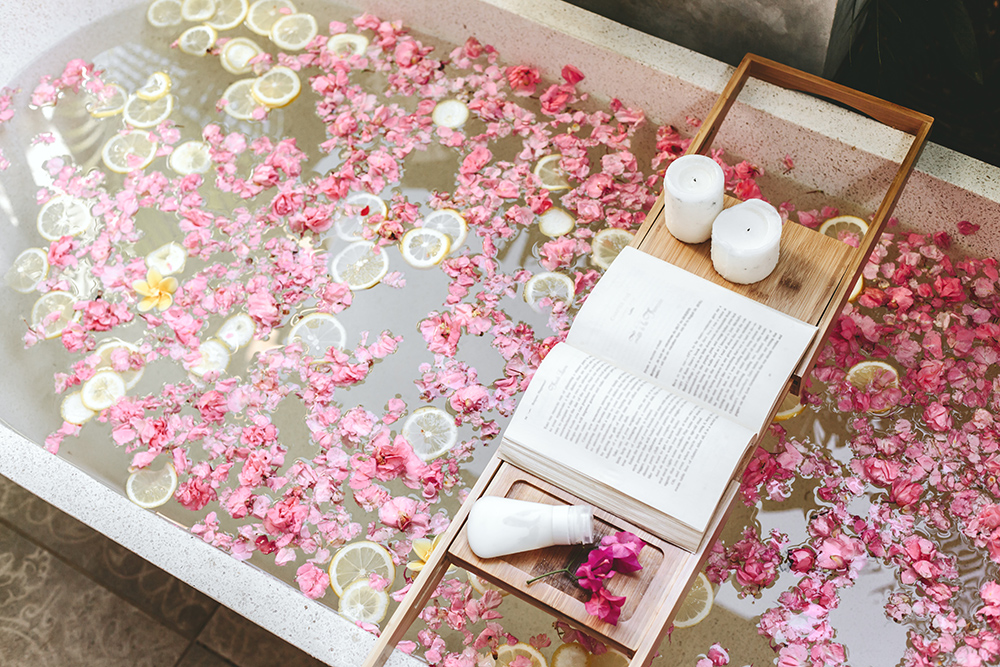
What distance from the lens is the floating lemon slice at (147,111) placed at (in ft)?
8.29

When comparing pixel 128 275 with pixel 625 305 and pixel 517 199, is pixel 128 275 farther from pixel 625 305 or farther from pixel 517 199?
pixel 625 305

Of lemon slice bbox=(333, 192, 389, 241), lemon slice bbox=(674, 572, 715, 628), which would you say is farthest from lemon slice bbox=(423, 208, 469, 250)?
lemon slice bbox=(674, 572, 715, 628)

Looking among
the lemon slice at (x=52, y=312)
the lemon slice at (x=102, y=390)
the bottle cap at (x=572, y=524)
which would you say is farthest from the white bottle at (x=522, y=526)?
the lemon slice at (x=52, y=312)

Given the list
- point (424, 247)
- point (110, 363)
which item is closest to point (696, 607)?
point (424, 247)

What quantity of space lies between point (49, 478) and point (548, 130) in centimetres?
155

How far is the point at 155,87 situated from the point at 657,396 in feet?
6.49

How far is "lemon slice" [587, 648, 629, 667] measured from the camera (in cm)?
175

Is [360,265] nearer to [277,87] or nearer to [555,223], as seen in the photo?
[555,223]

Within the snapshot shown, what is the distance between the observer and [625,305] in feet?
5.12

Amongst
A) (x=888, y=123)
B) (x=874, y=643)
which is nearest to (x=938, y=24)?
(x=888, y=123)

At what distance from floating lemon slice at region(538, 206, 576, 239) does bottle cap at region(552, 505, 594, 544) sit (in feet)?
3.22

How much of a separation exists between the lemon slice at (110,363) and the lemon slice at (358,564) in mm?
756

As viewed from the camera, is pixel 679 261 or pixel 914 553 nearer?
pixel 679 261

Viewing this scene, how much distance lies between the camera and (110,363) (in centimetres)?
218
